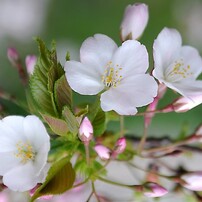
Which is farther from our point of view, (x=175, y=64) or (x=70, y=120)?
(x=175, y=64)

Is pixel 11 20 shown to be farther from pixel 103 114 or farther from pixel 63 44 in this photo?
pixel 103 114

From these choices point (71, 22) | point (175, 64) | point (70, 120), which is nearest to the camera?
point (70, 120)

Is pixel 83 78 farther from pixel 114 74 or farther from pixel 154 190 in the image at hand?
pixel 154 190

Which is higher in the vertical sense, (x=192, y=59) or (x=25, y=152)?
(x=192, y=59)

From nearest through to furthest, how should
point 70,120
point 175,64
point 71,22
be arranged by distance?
1. point 70,120
2. point 175,64
3. point 71,22

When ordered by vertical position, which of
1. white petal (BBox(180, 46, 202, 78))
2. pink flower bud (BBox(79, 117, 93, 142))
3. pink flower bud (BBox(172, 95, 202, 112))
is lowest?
pink flower bud (BBox(79, 117, 93, 142))

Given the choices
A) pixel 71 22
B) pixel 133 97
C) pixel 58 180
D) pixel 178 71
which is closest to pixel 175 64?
pixel 178 71

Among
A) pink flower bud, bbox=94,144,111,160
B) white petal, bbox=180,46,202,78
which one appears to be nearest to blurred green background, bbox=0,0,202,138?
white petal, bbox=180,46,202,78

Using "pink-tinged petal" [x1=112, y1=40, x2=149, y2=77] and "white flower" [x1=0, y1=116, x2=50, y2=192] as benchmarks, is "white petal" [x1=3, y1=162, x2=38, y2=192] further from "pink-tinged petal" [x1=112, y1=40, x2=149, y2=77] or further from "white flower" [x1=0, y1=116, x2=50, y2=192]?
"pink-tinged petal" [x1=112, y1=40, x2=149, y2=77]
